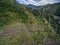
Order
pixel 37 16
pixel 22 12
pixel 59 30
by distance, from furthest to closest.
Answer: pixel 59 30 → pixel 37 16 → pixel 22 12

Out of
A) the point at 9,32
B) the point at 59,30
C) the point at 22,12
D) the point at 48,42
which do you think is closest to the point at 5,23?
the point at 9,32

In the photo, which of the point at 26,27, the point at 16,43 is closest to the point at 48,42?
the point at 26,27

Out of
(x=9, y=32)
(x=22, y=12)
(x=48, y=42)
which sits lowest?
(x=48, y=42)

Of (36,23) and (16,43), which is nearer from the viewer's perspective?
(16,43)

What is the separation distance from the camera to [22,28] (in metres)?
15.1

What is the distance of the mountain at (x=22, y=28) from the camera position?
14148 mm

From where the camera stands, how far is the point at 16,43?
14133 mm

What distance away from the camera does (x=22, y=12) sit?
1680cm

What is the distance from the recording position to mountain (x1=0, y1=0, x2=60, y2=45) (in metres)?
14.1

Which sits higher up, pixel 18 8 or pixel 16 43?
pixel 18 8

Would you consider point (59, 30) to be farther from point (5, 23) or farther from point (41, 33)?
point (5, 23)

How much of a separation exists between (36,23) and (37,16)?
4.70 ft

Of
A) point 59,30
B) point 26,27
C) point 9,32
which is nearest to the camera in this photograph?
point 9,32

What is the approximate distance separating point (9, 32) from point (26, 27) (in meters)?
1.82
